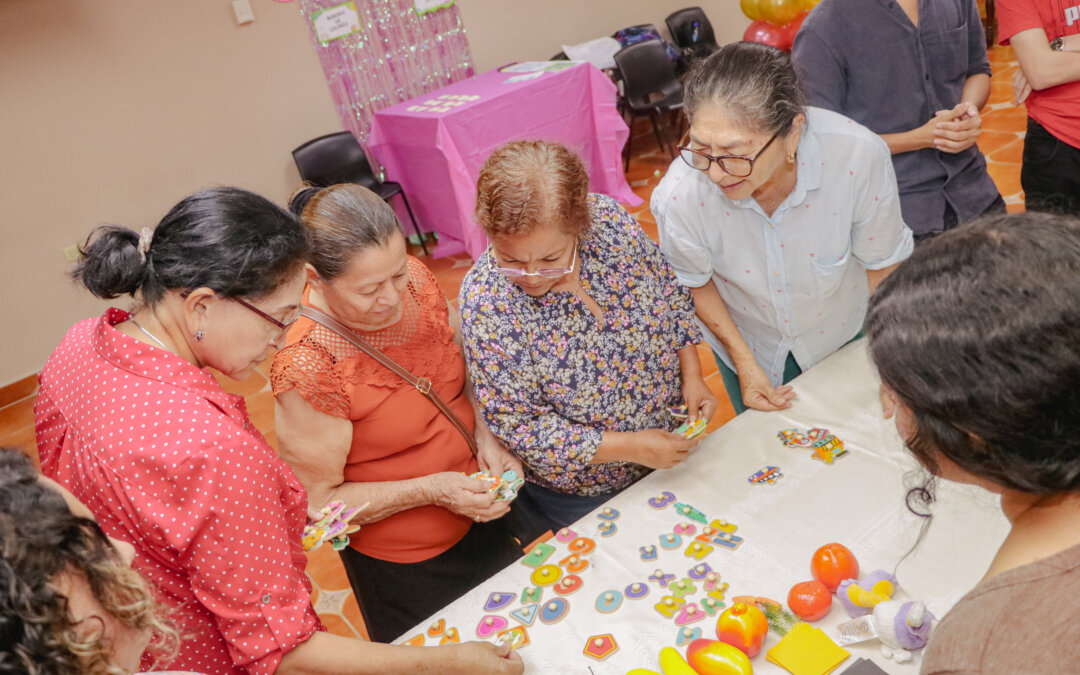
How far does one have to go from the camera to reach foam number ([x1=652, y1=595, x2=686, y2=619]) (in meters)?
1.53

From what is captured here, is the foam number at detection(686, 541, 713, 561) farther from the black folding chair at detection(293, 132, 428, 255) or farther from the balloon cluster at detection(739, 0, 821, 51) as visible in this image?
the black folding chair at detection(293, 132, 428, 255)

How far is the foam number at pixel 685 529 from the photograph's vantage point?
5.63 feet

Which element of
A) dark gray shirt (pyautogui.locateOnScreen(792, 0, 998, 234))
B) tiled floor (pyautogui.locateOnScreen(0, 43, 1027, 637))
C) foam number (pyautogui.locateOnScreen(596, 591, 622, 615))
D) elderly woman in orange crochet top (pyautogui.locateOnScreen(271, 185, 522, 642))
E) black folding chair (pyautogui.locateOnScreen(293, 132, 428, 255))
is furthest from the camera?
black folding chair (pyautogui.locateOnScreen(293, 132, 428, 255))

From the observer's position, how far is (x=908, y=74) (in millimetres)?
2326

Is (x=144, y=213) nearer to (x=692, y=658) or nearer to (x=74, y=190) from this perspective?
(x=74, y=190)

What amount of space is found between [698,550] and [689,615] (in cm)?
17

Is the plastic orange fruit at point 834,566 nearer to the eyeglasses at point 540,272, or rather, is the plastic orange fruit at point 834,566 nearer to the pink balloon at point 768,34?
the eyeglasses at point 540,272

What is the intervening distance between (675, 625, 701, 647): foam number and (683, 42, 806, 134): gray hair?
3.71ft

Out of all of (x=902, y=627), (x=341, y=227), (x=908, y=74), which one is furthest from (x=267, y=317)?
(x=908, y=74)

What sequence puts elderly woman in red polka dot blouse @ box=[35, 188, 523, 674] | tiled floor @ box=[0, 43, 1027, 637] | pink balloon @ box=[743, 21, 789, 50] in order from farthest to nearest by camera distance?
pink balloon @ box=[743, 21, 789, 50]
tiled floor @ box=[0, 43, 1027, 637]
elderly woman in red polka dot blouse @ box=[35, 188, 523, 674]

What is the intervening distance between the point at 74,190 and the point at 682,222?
5199 millimetres

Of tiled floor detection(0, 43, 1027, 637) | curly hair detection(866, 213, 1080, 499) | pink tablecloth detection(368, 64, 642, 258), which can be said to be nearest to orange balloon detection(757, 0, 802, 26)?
pink tablecloth detection(368, 64, 642, 258)

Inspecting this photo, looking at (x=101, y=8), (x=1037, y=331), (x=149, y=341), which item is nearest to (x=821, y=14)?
(x=1037, y=331)

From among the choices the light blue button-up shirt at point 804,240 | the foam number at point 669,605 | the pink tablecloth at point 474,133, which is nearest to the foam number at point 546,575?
the foam number at point 669,605
